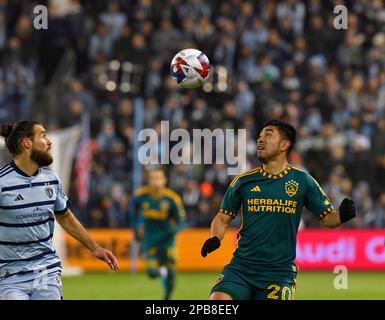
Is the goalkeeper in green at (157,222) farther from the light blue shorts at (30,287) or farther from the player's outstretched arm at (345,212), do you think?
the light blue shorts at (30,287)

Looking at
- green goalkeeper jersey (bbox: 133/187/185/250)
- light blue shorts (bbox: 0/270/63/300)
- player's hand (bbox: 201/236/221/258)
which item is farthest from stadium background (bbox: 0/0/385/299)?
light blue shorts (bbox: 0/270/63/300)

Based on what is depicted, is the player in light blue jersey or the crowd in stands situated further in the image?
the crowd in stands

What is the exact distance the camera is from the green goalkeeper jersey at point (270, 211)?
880 centimetres

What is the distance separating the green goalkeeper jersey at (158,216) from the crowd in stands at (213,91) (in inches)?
196

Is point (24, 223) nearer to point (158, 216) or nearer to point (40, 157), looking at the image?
point (40, 157)

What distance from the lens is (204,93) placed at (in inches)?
928

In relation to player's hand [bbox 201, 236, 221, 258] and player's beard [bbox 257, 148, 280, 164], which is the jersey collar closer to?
player's beard [bbox 257, 148, 280, 164]

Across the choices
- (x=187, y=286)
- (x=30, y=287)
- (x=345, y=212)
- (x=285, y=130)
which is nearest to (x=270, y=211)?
(x=345, y=212)

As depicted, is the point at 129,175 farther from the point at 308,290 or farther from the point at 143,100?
the point at 308,290

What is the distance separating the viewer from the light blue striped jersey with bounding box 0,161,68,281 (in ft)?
27.0

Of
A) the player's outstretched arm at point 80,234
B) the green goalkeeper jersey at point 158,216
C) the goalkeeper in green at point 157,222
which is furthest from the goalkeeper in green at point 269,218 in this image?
the green goalkeeper jersey at point 158,216

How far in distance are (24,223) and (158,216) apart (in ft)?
28.8

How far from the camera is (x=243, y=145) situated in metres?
20.9
